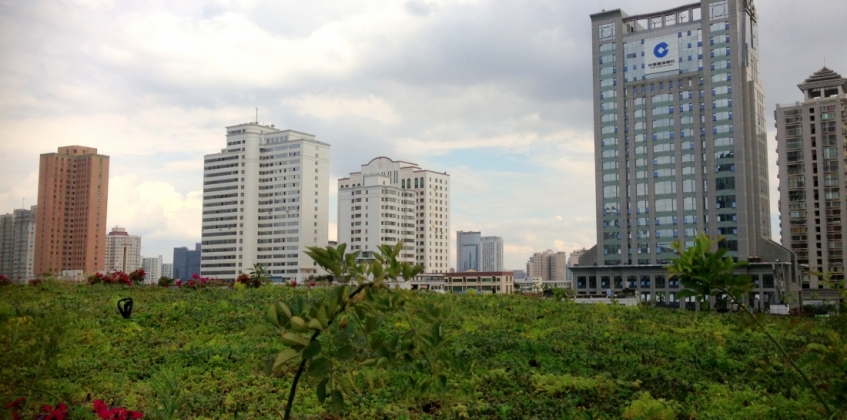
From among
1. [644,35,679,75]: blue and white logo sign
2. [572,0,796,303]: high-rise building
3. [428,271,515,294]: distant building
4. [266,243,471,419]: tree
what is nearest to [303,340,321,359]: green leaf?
[266,243,471,419]: tree

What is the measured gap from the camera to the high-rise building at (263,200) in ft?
348

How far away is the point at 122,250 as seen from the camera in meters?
153

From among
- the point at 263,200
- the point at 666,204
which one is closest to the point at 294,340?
the point at 666,204

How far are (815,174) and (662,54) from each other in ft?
76.4

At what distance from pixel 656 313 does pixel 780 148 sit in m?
72.9

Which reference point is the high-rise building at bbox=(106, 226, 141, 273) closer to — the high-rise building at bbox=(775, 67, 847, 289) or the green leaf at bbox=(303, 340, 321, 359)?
the high-rise building at bbox=(775, 67, 847, 289)

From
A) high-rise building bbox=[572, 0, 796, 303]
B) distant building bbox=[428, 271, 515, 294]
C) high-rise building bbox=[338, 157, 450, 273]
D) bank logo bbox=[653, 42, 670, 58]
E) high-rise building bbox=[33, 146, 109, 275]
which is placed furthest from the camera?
high-rise building bbox=[338, 157, 450, 273]

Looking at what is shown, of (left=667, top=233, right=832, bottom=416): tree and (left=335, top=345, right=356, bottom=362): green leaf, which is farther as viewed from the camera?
(left=667, top=233, right=832, bottom=416): tree

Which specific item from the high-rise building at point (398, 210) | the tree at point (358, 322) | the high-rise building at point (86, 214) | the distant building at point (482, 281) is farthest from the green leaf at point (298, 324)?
the high-rise building at point (398, 210)

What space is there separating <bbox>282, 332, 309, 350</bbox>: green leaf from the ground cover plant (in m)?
0.16

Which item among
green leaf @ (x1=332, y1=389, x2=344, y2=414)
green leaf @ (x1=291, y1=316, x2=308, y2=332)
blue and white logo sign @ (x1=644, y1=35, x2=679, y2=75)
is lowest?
green leaf @ (x1=332, y1=389, x2=344, y2=414)

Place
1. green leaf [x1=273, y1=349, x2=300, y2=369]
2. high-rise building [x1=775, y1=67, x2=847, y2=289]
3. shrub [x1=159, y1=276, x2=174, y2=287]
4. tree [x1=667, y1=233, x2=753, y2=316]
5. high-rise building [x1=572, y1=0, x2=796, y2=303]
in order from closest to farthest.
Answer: green leaf [x1=273, y1=349, x2=300, y2=369], tree [x1=667, y1=233, x2=753, y2=316], shrub [x1=159, y1=276, x2=174, y2=287], high-rise building [x1=572, y1=0, x2=796, y2=303], high-rise building [x1=775, y1=67, x2=847, y2=289]

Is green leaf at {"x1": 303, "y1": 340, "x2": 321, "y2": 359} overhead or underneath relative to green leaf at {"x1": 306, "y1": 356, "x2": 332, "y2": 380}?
overhead

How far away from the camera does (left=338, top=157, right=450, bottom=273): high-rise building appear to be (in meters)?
105
